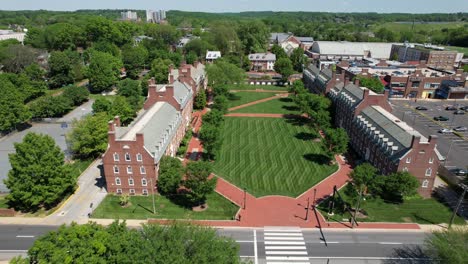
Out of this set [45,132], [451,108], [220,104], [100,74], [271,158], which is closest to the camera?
[271,158]

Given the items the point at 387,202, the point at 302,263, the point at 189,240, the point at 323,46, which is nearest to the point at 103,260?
the point at 189,240

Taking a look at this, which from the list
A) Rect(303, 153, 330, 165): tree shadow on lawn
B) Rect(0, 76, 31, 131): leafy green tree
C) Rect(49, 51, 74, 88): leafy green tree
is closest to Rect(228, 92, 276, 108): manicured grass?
Rect(303, 153, 330, 165): tree shadow on lawn

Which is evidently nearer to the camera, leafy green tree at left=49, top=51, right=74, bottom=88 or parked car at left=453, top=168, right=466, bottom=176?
parked car at left=453, top=168, right=466, bottom=176

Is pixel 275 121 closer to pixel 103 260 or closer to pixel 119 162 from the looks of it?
pixel 119 162

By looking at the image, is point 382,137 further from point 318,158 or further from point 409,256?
point 409,256

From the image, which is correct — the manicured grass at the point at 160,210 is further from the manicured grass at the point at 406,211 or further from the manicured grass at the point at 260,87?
the manicured grass at the point at 260,87

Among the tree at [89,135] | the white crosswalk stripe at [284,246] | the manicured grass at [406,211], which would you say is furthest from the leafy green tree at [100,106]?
the manicured grass at [406,211]

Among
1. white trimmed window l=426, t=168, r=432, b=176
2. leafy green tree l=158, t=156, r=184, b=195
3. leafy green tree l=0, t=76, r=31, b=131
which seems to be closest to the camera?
leafy green tree l=158, t=156, r=184, b=195

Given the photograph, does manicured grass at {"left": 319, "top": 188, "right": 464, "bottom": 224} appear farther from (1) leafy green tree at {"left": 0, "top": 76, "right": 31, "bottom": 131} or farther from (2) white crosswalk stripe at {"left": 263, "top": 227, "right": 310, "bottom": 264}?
(1) leafy green tree at {"left": 0, "top": 76, "right": 31, "bottom": 131}

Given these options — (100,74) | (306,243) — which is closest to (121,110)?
(100,74)
